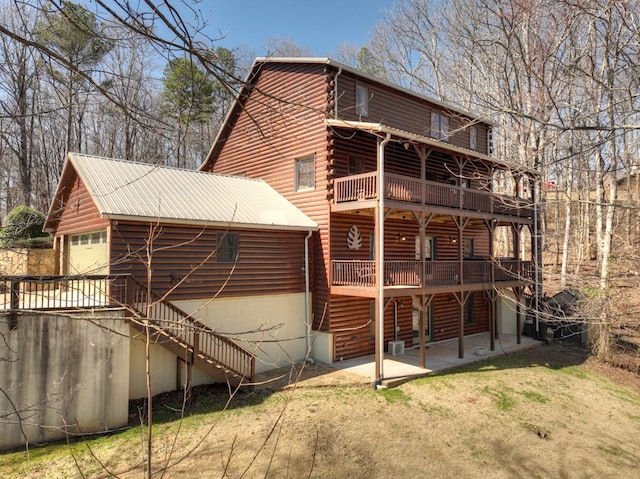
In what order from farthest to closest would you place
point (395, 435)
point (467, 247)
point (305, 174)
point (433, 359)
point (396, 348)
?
point (467, 247)
point (305, 174)
point (396, 348)
point (433, 359)
point (395, 435)

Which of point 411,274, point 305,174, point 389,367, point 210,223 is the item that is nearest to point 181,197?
point 210,223

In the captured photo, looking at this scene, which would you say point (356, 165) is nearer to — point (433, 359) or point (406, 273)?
point (406, 273)

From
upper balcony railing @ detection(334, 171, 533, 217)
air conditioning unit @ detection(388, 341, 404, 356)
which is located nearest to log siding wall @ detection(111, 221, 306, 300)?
upper balcony railing @ detection(334, 171, 533, 217)

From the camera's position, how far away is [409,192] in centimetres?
1398

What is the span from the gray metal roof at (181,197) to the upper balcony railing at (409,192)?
186cm

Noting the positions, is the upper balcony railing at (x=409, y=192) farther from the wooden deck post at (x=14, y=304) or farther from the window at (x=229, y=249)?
the wooden deck post at (x=14, y=304)

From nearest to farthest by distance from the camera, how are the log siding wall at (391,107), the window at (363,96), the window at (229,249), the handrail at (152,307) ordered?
the handrail at (152,307) → the window at (229,249) → the log siding wall at (391,107) → the window at (363,96)

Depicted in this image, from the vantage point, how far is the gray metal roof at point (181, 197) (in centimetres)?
1146

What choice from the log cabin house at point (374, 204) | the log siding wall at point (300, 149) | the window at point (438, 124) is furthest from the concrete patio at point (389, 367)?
the window at point (438, 124)

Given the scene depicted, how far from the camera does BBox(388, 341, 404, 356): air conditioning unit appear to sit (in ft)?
51.1

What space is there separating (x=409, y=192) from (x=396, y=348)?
19.8 feet

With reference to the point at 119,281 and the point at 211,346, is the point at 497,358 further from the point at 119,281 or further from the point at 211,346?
the point at 119,281

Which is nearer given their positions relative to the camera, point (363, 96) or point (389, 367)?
point (389, 367)

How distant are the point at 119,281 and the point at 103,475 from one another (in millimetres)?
4524
